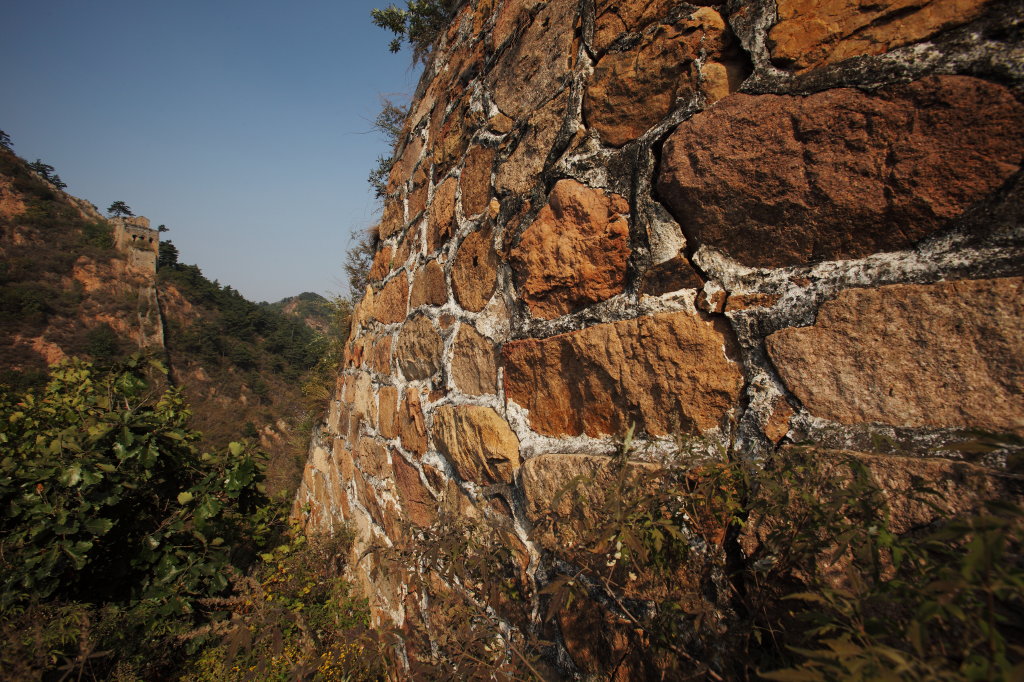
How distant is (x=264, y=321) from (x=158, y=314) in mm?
5594

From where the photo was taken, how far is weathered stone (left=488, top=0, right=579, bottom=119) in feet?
3.62

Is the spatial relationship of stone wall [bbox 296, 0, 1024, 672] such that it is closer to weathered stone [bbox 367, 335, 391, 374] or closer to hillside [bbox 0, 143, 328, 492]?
weathered stone [bbox 367, 335, 391, 374]

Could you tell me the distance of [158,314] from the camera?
80.7ft

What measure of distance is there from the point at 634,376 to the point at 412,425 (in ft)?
3.85

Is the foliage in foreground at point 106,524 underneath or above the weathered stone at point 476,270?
underneath

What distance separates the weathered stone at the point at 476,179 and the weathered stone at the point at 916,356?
1001mm

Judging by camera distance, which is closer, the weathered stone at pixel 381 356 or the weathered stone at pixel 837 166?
the weathered stone at pixel 837 166

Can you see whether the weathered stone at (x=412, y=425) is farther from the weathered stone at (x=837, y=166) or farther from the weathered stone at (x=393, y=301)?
the weathered stone at (x=837, y=166)

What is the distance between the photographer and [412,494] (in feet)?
5.77

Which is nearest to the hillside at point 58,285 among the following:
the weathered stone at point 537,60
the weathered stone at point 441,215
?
the weathered stone at point 441,215

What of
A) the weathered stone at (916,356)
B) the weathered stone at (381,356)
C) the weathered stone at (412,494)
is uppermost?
the weathered stone at (381,356)

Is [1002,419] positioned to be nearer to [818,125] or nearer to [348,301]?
[818,125]

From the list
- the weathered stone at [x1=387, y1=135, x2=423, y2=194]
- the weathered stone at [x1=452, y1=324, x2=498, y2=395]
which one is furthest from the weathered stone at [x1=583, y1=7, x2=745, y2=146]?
the weathered stone at [x1=387, y1=135, x2=423, y2=194]

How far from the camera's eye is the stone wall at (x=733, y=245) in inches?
21.1
